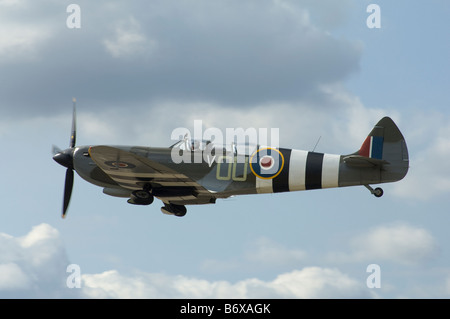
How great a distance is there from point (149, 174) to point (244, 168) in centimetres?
281

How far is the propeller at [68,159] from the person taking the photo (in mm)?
24719

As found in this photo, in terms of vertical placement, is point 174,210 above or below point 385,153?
below

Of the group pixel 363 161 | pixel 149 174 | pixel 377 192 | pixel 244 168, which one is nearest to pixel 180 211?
pixel 149 174

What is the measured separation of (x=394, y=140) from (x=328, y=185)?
2.27 metres

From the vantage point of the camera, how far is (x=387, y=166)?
21812mm

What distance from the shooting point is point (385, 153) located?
22.0 m

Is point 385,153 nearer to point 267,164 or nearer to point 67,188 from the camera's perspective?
point 267,164

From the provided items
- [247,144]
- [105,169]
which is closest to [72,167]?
[105,169]

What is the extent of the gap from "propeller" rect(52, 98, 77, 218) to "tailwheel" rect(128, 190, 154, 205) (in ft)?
9.01

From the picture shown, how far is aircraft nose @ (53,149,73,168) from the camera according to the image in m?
24.7

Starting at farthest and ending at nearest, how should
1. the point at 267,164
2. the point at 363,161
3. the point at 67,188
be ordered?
the point at 67,188
the point at 267,164
the point at 363,161

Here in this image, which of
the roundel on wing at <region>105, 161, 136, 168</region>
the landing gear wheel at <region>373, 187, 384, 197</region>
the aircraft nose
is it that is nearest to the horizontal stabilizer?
the landing gear wheel at <region>373, 187, 384, 197</region>

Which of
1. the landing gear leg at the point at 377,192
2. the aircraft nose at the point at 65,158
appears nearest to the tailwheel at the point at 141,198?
the aircraft nose at the point at 65,158

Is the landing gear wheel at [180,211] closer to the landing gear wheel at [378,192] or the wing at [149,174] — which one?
the wing at [149,174]
